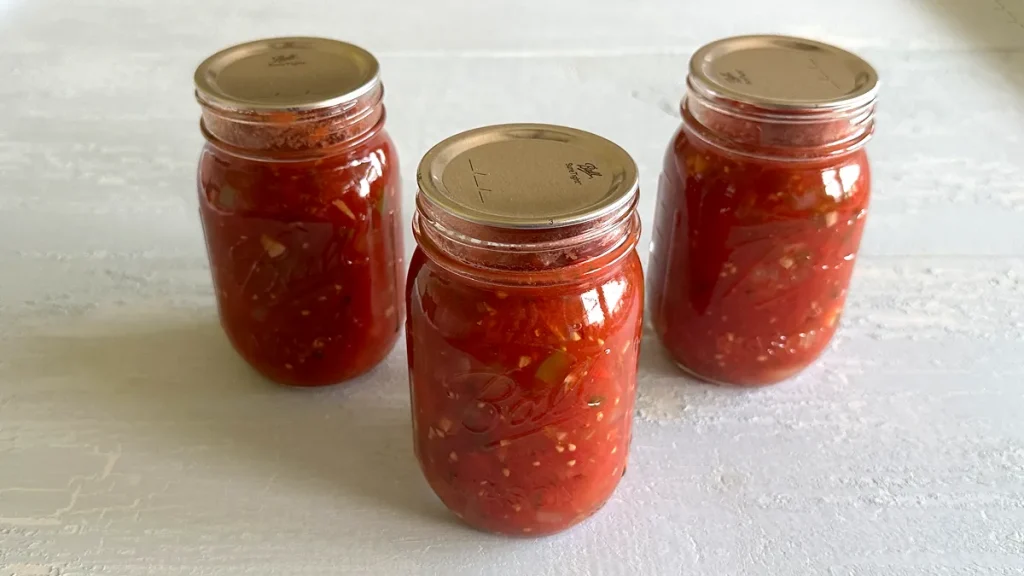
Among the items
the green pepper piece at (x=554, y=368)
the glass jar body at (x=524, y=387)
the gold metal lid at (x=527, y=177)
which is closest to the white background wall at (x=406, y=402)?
the glass jar body at (x=524, y=387)

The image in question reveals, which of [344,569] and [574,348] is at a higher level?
[574,348]

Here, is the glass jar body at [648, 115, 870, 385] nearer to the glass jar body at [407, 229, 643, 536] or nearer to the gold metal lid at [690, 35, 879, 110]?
the gold metal lid at [690, 35, 879, 110]

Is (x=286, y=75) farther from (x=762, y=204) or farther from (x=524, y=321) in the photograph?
(x=762, y=204)

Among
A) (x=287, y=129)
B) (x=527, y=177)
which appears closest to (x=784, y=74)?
(x=527, y=177)

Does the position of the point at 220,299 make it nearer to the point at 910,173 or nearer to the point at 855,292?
the point at 855,292

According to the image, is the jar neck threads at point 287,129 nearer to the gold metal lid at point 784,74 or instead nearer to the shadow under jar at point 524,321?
the shadow under jar at point 524,321

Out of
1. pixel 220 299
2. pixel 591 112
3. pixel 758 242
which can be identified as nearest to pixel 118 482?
pixel 220 299
